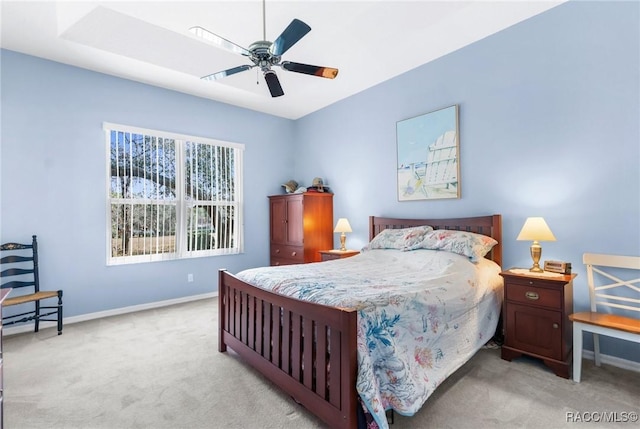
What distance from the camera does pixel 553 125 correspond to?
A: 2918 mm

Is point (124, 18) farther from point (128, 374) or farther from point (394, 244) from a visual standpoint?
point (394, 244)

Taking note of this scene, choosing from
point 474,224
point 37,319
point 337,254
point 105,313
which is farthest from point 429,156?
point 37,319

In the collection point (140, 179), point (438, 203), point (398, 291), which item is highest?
point (140, 179)

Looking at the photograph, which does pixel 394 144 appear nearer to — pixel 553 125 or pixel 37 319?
pixel 553 125

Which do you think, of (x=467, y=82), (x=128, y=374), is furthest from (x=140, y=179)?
(x=467, y=82)

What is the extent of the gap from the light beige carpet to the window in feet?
5.24

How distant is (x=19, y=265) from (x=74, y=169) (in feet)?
3.96

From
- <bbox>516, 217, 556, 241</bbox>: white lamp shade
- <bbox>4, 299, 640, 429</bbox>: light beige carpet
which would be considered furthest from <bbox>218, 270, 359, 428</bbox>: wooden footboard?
<bbox>516, 217, 556, 241</bbox>: white lamp shade

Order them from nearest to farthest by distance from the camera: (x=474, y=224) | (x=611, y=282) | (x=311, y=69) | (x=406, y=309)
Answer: (x=406, y=309) < (x=311, y=69) < (x=611, y=282) < (x=474, y=224)

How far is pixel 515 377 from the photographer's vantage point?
94.8 inches

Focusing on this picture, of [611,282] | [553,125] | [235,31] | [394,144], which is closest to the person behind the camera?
[611,282]

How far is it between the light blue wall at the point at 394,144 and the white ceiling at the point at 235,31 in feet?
0.92

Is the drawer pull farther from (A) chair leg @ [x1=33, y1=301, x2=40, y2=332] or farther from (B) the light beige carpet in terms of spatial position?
(A) chair leg @ [x1=33, y1=301, x2=40, y2=332]

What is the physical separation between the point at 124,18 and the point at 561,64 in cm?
402
